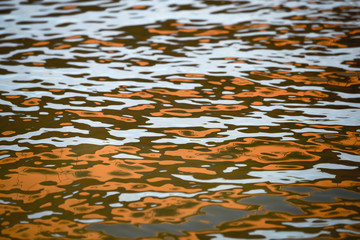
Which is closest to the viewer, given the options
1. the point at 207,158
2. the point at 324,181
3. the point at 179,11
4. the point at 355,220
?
the point at 355,220

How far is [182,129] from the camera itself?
3346 mm

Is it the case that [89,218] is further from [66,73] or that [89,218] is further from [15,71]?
[15,71]

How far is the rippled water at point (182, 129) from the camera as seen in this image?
2301 millimetres

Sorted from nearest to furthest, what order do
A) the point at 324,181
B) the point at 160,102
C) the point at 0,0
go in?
the point at 324,181 → the point at 160,102 → the point at 0,0

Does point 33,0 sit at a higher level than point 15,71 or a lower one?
higher

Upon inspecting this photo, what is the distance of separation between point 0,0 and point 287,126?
22.3ft

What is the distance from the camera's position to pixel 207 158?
2.89 m

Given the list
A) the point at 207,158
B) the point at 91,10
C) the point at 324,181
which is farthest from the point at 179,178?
the point at 91,10

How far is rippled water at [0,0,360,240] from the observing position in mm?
2301

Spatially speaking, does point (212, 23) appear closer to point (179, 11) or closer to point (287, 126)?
point (179, 11)

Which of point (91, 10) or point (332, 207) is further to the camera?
point (91, 10)

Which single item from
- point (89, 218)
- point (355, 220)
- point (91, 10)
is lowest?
point (355, 220)

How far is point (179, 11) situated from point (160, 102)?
3620 millimetres

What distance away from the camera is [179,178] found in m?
2.67
